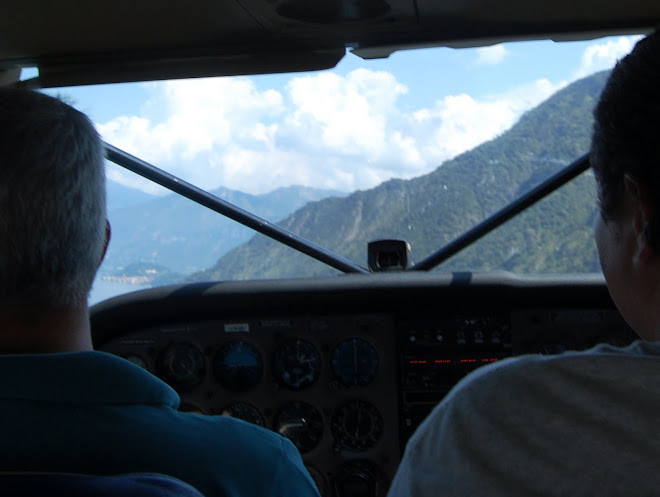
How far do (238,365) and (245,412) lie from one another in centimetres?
18

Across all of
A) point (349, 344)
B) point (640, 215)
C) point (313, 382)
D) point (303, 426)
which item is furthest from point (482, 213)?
point (640, 215)

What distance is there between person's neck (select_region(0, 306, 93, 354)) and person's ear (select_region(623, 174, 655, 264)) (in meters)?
0.78

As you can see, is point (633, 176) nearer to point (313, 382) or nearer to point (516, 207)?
point (516, 207)

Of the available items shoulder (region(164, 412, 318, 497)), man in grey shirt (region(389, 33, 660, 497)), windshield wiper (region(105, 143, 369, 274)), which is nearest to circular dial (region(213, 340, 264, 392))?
windshield wiper (region(105, 143, 369, 274))

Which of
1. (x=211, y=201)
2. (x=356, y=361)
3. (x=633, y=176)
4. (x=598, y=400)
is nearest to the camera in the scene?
(x=598, y=400)

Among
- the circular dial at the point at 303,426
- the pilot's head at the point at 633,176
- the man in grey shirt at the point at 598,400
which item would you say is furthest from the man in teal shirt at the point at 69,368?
the circular dial at the point at 303,426

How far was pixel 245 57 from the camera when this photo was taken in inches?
91.1

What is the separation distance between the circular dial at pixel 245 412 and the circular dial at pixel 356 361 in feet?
1.13

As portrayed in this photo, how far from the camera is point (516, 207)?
2.36 metres

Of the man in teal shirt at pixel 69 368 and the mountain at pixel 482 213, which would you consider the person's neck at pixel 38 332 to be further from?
the mountain at pixel 482 213

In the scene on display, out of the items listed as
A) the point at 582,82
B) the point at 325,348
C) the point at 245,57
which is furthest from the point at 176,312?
the point at 582,82

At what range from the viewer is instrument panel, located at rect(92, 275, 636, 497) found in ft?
8.49

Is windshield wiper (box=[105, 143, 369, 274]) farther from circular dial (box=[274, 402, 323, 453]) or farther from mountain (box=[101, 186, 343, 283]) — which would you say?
circular dial (box=[274, 402, 323, 453])

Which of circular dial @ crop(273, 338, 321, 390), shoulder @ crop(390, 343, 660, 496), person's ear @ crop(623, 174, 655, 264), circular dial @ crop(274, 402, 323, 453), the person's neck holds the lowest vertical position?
circular dial @ crop(274, 402, 323, 453)
